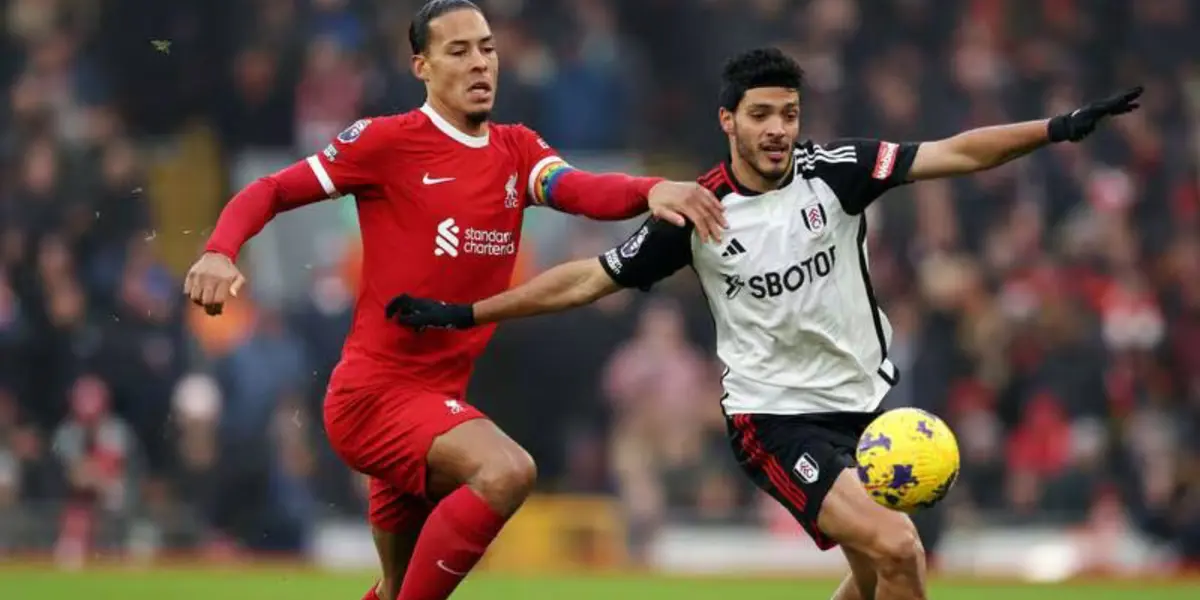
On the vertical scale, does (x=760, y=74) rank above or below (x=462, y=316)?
above

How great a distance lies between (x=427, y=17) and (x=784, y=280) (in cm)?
176

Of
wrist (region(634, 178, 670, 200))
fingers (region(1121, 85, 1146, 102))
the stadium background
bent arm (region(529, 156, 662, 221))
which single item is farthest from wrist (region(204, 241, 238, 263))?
the stadium background

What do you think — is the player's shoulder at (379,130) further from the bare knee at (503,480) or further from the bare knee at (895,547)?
the bare knee at (895,547)

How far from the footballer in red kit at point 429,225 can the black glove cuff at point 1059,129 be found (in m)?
1.40

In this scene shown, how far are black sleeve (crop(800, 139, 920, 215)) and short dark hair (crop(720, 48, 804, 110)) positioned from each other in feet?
1.01

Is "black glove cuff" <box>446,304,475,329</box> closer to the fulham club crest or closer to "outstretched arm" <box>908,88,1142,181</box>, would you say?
the fulham club crest

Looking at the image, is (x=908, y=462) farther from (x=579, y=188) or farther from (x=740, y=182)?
(x=579, y=188)

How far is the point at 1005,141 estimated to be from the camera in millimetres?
7926

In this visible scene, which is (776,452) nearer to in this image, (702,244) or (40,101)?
(702,244)

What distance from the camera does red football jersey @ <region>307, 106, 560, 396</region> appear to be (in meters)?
8.45

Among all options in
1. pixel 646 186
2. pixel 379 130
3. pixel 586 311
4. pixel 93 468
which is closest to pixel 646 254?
pixel 646 186

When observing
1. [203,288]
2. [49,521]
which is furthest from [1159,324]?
[203,288]

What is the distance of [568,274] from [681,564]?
7035 millimetres

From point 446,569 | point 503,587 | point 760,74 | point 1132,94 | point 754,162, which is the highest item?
point 760,74
